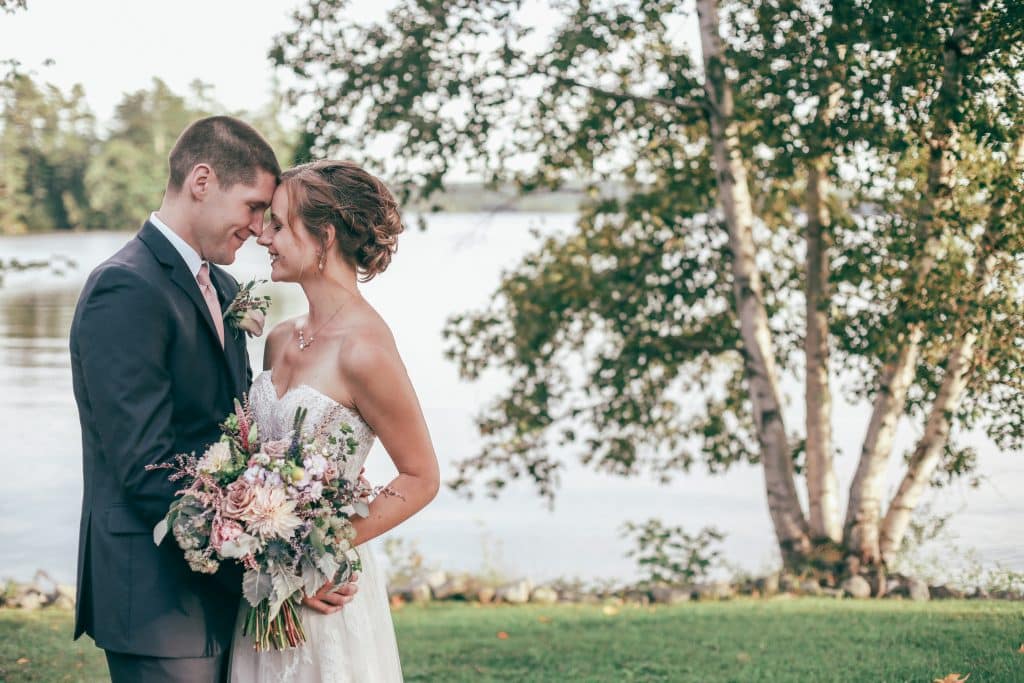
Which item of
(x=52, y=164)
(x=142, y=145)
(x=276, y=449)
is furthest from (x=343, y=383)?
(x=142, y=145)

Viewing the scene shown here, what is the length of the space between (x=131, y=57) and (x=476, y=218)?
27.0ft

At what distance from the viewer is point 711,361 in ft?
29.8

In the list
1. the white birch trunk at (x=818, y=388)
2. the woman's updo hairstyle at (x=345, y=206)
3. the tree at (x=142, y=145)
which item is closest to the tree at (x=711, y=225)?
the white birch trunk at (x=818, y=388)

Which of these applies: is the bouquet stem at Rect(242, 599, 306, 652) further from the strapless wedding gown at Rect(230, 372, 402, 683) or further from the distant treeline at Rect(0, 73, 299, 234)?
the distant treeline at Rect(0, 73, 299, 234)

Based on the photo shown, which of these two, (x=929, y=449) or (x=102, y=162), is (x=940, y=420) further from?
(x=102, y=162)

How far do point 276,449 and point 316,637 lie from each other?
0.68 metres

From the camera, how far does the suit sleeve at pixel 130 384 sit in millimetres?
2938

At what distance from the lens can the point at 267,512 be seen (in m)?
2.79

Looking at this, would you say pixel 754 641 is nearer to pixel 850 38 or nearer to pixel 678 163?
pixel 850 38

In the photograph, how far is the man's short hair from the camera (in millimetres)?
3326

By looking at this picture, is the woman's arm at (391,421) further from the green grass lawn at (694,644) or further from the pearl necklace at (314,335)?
the green grass lawn at (694,644)

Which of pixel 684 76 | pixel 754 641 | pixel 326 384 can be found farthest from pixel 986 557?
pixel 684 76

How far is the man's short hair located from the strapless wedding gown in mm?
688

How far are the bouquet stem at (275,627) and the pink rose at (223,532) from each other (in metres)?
0.26
